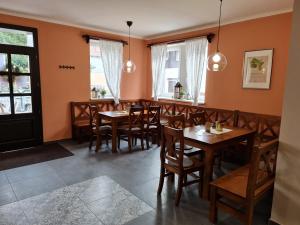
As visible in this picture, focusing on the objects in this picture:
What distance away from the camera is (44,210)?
2344mm

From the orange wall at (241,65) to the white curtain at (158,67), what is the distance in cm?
110

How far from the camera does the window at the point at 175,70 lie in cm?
538

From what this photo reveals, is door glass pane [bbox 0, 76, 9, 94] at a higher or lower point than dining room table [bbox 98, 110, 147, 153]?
higher

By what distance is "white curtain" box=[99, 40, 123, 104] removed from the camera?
531 centimetres

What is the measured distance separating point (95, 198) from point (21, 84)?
3040mm

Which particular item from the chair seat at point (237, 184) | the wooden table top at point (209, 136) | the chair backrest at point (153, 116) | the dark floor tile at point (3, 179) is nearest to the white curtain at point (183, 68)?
the chair backrest at point (153, 116)

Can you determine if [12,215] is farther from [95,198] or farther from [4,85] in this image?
[4,85]

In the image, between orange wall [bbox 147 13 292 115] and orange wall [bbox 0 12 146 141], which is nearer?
orange wall [bbox 147 13 292 115]

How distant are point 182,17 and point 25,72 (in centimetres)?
333

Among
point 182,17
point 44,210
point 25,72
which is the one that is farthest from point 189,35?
point 44,210

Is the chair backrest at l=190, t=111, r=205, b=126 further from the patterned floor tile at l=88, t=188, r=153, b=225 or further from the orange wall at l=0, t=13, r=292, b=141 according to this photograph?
Result: the patterned floor tile at l=88, t=188, r=153, b=225

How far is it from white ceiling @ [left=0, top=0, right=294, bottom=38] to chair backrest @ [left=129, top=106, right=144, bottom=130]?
181 cm

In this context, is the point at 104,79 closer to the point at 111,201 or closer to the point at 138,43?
the point at 138,43

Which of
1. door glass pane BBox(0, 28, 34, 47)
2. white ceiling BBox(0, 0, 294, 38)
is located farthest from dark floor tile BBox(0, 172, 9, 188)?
white ceiling BBox(0, 0, 294, 38)
